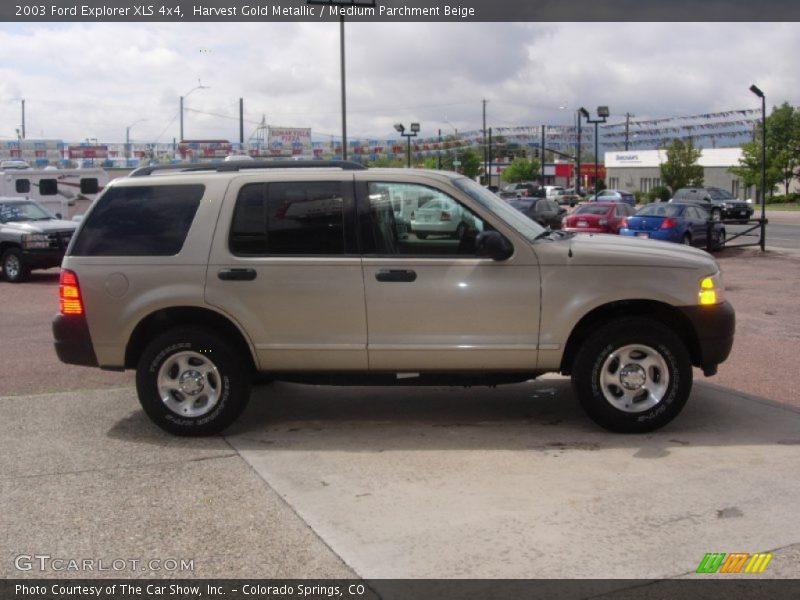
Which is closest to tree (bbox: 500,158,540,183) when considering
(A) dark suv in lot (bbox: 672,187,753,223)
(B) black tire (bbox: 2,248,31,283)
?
(A) dark suv in lot (bbox: 672,187,753,223)

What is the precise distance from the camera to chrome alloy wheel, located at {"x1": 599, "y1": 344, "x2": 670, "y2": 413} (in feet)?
20.8

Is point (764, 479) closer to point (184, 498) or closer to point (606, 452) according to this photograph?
point (606, 452)

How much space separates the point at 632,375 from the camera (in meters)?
6.38

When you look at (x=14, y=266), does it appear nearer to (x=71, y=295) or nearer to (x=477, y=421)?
(x=71, y=295)

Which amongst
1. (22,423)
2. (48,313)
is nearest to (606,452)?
(22,423)

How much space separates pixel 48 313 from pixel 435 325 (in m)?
9.19

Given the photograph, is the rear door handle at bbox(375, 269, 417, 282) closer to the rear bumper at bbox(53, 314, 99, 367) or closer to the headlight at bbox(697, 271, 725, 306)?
the headlight at bbox(697, 271, 725, 306)

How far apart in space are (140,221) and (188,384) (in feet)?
4.11

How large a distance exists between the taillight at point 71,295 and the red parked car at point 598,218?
21.7 metres

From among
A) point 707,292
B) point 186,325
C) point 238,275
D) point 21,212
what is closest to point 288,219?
point 238,275

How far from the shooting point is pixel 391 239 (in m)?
6.45

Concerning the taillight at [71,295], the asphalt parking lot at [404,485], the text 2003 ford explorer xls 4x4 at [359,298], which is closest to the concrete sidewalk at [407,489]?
the asphalt parking lot at [404,485]

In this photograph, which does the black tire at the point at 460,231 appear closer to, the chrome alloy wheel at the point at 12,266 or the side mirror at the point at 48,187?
the chrome alloy wheel at the point at 12,266

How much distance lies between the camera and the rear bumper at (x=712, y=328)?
6328 millimetres
